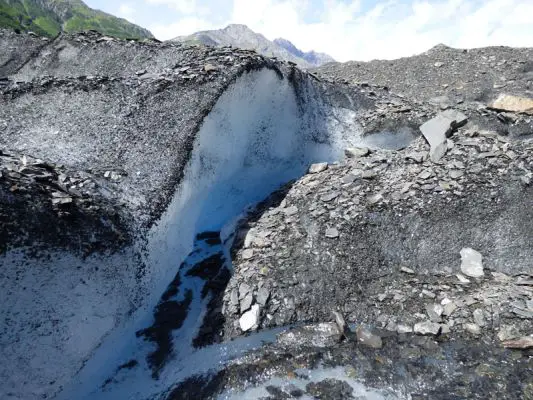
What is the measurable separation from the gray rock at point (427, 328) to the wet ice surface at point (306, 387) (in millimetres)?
1514

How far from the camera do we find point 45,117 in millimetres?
10797

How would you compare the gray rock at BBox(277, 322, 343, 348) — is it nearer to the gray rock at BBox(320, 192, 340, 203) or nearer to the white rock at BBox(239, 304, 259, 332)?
the white rock at BBox(239, 304, 259, 332)

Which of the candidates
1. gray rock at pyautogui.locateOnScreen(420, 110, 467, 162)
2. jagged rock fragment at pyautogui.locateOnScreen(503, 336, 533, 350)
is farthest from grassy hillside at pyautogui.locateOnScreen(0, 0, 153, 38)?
Result: jagged rock fragment at pyautogui.locateOnScreen(503, 336, 533, 350)

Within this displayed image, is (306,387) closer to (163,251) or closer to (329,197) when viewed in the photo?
(163,251)

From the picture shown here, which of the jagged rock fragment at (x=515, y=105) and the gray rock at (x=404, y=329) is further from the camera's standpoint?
the jagged rock fragment at (x=515, y=105)

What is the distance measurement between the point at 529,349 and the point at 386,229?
350 centimetres

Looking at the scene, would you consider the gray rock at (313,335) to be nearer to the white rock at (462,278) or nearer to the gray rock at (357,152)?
the white rock at (462,278)

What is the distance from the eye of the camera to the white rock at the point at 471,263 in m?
8.45

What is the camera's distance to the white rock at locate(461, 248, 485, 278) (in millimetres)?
8453

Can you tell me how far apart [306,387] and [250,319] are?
5.89 ft

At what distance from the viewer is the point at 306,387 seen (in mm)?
6688

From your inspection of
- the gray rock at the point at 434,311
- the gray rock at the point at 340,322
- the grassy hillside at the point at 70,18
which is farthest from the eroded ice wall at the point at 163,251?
the grassy hillside at the point at 70,18

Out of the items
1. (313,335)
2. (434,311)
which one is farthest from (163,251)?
(434,311)

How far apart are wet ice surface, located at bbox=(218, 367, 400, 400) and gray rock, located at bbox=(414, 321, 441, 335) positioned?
151 cm
